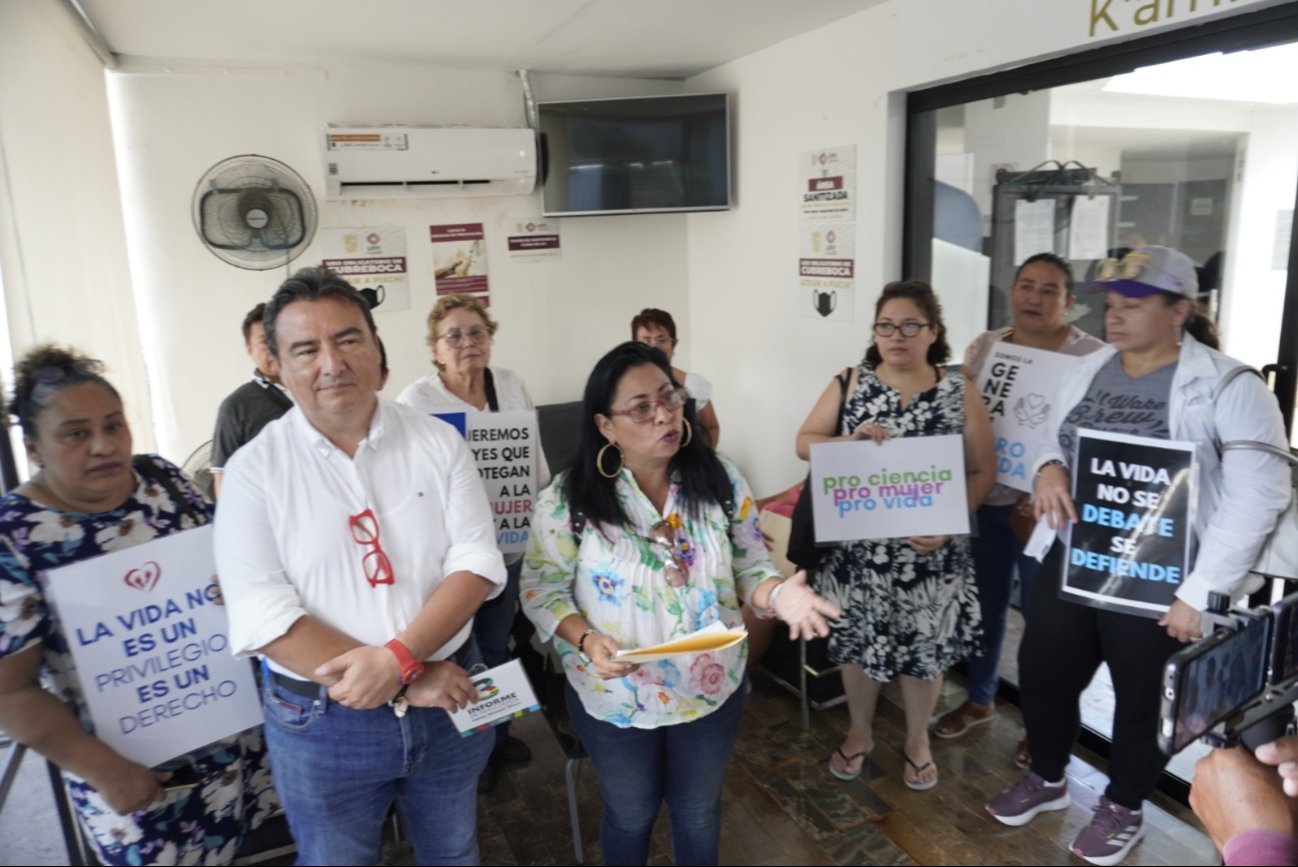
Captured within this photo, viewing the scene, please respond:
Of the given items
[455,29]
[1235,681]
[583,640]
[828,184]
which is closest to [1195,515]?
[1235,681]

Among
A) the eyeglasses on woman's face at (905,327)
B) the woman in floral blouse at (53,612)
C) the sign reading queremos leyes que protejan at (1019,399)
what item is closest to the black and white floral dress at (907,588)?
the eyeglasses on woman's face at (905,327)

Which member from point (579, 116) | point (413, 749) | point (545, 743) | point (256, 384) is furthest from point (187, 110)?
point (413, 749)

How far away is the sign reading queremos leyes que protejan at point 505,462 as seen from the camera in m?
2.38

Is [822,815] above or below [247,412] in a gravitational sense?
below

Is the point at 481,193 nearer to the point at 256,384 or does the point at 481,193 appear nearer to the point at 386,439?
the point at 256,384

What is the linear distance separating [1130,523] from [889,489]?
23.9 inches

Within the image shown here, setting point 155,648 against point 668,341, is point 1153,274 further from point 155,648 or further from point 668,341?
point 155,648

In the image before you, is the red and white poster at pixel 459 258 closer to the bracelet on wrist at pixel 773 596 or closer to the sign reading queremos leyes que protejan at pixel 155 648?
the sign reading queremos leyes que protejan at pixel 155 648

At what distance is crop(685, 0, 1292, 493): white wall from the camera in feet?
8.91

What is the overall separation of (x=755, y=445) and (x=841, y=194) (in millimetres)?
1560

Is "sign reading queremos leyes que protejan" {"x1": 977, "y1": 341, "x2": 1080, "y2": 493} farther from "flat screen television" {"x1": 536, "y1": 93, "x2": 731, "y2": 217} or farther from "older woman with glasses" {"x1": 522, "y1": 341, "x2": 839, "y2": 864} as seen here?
"flat screen television" {"x1": 536, "y1": 93, "x2": 731, "y2": 217}

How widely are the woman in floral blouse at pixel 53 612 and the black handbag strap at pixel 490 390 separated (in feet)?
3.41

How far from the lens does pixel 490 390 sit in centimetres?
257

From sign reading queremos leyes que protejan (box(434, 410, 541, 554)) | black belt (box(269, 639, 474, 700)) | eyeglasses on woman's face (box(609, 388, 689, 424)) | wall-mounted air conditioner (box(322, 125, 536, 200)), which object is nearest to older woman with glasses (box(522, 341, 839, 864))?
eyeglasses on woman's face (box(609, 388, 689, 424))
